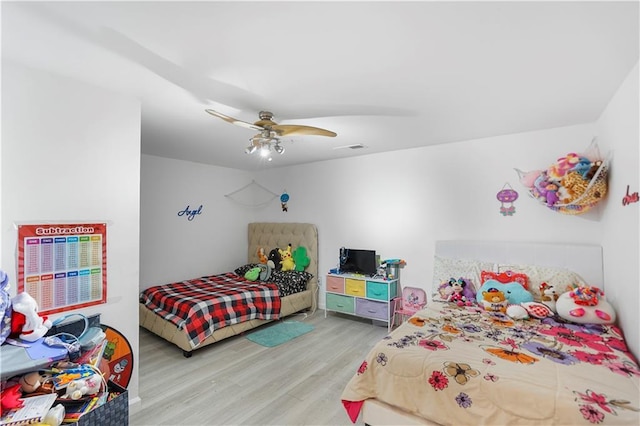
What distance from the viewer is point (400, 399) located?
6.32 ft

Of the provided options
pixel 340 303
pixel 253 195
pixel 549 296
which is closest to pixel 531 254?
pixel 549 296

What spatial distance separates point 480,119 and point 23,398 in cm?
364

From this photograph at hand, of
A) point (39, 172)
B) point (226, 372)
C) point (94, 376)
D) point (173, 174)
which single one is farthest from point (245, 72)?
point (173, 174)

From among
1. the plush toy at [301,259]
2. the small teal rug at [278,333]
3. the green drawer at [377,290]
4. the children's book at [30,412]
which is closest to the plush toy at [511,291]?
the green drawer at [377,290]

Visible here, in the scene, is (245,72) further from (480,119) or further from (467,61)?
(480,119)

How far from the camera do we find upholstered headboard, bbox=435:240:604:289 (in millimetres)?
2832

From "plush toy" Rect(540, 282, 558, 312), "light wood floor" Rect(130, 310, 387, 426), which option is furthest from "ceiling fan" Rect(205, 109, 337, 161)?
"plush toy" Rect(540, 282, 558, 312)

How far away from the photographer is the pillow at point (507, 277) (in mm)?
3029

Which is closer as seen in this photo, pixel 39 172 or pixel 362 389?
pixel 39 172

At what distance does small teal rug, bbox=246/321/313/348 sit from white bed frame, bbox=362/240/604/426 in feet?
5.71

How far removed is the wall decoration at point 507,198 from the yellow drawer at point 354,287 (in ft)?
6.43

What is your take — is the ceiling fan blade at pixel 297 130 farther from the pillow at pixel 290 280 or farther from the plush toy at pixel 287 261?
the plush toy at pixel 287 261

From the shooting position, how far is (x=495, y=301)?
289cm

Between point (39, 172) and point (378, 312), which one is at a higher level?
point (39, 172)
